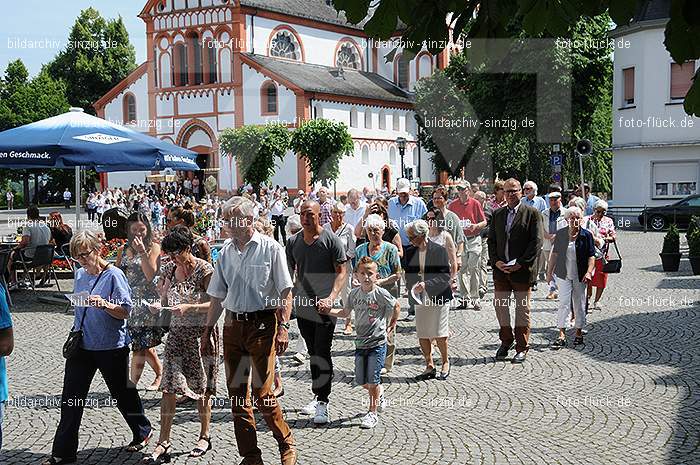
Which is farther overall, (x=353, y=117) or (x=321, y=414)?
(x=353, y=117)

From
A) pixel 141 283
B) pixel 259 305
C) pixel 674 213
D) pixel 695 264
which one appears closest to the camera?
pixel 259 305

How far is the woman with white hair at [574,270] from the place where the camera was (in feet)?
32.1

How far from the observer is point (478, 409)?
720 cm

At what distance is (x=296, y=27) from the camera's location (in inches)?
2282

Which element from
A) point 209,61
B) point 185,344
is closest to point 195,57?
point 209,61

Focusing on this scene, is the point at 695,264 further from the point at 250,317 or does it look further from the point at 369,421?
the point at 250,317

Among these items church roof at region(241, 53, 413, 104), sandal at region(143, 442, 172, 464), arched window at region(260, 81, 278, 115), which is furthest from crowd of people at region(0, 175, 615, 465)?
arched window at region(260, 81, 278, 115)

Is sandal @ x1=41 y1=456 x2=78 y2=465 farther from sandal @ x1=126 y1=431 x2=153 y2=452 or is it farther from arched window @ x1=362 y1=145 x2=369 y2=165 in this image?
arched window @ x1=362 y1=145 x2=369 y2=165

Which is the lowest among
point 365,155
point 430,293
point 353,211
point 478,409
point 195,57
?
point 478,409

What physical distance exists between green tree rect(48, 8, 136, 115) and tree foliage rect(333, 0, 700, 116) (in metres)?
74.4

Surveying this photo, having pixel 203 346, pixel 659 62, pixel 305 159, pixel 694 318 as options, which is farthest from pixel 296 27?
pixel 203 346

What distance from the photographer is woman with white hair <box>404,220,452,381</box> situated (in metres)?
8.35

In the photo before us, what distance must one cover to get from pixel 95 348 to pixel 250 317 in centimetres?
125

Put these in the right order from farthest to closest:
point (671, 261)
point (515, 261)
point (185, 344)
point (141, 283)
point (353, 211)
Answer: point (671, 261), point (353, 211), point (515, 261), point (141, 283), point (185, 344)
